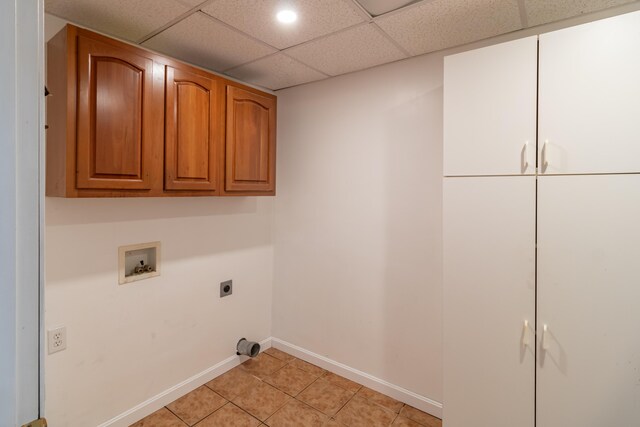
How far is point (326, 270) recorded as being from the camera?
268cm

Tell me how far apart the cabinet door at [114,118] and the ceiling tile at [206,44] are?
0.90 ft

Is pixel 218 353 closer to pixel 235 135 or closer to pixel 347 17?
pixel 235 135

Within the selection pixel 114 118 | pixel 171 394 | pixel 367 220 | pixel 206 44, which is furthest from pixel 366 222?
pixel 171 394

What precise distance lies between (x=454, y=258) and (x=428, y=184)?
2.09 ft

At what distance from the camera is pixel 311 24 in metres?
1.73

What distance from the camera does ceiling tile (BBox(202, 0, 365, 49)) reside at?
155 cm

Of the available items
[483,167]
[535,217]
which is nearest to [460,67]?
[483,167]

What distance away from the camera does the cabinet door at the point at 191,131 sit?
1.90 metres

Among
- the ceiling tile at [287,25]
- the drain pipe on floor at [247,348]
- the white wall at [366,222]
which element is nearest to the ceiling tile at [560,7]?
the white wall at [366,222]

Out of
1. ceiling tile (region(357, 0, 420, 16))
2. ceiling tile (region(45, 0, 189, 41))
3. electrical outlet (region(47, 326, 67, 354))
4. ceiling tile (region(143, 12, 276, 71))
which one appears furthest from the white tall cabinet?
electrical outlet (region(47, 326, 67, 354))

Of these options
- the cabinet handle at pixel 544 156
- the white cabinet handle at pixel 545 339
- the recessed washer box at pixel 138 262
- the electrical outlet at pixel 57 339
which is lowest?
the electrical outlet at pixel 57 339

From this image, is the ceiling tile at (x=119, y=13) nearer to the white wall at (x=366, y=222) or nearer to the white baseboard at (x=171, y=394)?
the white wall at (x=366, y=222)

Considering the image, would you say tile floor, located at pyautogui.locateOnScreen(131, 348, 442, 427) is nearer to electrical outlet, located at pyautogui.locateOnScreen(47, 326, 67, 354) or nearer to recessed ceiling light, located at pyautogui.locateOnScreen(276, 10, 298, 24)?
electrical outlet, located at pyautogui.locateOnScreen(47, 326, 67, 354)

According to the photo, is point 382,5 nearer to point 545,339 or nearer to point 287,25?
point 287,25
